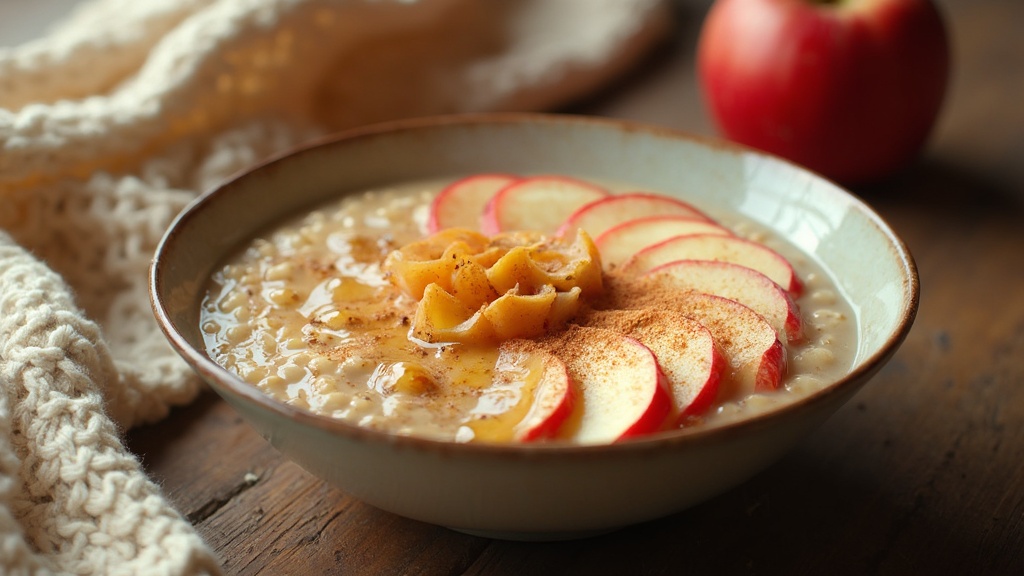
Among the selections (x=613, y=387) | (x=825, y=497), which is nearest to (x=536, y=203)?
(x=613, y=387)

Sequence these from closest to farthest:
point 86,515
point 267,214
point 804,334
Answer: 1. point 86,515
2. point 804,334
3. point 267,214

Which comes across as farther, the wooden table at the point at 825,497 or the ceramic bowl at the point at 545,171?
the wooden table at the point at 825,497

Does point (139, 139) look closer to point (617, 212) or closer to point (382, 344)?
point (382, 344)

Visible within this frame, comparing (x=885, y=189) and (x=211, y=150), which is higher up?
(x=211, y=150)

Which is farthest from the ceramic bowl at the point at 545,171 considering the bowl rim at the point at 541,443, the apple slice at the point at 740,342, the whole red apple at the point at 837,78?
the whole red apple at the point at 837,78

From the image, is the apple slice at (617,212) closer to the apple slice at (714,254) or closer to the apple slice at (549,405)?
the apple slice at (714,254)

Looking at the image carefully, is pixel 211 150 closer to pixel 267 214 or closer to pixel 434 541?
pixel 267 214

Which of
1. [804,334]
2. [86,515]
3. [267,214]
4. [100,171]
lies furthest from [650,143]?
[86,515]
